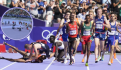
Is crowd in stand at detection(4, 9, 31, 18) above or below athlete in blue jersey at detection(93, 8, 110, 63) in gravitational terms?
above

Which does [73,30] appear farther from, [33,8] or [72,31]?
[33,8]

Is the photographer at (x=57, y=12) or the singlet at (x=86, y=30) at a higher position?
the photographer at (x=57, y=12)

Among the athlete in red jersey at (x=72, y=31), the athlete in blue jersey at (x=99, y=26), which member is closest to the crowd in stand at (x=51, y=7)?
the athlete in blue jersey at (x=99, y=26)

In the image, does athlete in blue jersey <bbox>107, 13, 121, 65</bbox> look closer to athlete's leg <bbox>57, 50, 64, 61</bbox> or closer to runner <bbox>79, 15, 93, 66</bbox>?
runner <bbox>79, 15, 93, 66</bbox>

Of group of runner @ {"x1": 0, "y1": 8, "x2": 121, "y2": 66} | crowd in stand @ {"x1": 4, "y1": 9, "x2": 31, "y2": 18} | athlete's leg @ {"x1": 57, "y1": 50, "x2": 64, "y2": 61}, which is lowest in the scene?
athlete's leg @ {"x1": 57, "y1": 50, "x2": 64, "y2": 61}

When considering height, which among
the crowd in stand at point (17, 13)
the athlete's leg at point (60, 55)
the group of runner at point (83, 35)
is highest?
the crowd in stand at point (17, 13)

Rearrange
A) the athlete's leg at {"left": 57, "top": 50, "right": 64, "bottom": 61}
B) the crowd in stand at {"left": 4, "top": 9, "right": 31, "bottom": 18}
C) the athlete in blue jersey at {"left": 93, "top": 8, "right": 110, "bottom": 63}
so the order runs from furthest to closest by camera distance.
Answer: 1. the crowd in stand at {"left": 4, "top": 9, "right": 31, "bottom": 18}
2. the athlete's leg at {"left": 57, "top": 50, "right": 64, "bottom": 61}
3. the athlete in blue jersey at {"left": 93, "top": 8, "right": 110, "bottom": 63}

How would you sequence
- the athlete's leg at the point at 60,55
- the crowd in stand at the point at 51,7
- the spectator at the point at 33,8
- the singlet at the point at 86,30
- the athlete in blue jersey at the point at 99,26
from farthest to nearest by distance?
the spectator at the point at 33,8
the crowd in stand at the point at 51,7
the athlete's leg at the point at 60,55
the athlete in blue jersey at the point at 99,26
the singlet at the point at 86,30

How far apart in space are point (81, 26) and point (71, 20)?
1.58ft

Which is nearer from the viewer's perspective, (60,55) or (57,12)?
(60,55)

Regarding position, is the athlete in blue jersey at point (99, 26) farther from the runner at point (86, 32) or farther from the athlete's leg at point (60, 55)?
the athlete's leg at point (60, 55)

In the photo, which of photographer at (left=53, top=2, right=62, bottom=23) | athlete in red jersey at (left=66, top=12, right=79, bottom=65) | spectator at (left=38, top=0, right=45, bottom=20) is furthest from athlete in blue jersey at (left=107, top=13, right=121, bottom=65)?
spectator at (left=38, top=0, right=45, bottom=20)

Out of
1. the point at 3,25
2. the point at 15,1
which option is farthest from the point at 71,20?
the point at 15,1

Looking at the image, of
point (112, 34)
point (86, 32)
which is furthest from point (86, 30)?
point (112, 34)
